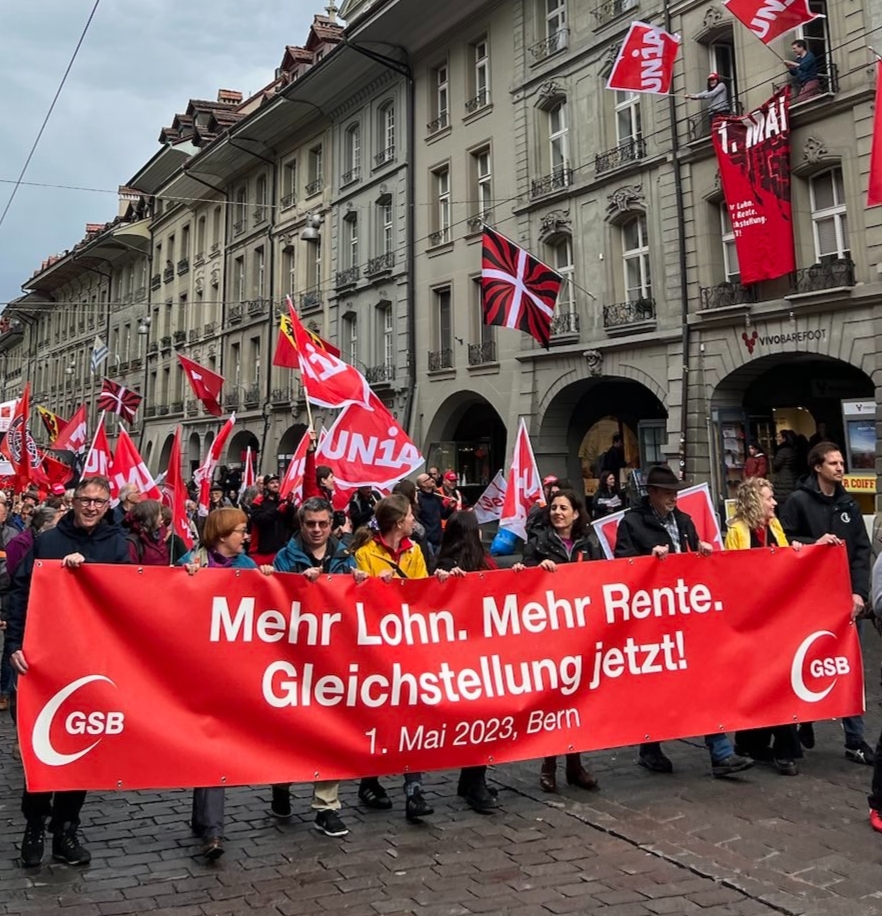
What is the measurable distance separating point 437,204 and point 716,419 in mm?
11895

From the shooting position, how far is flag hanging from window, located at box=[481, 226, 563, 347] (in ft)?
49.2

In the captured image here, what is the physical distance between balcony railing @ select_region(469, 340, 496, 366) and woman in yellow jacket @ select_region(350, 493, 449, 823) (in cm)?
1714

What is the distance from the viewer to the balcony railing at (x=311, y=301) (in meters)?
29.7

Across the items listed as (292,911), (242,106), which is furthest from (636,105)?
(242,106)

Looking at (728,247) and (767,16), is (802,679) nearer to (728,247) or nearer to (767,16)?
(767,16)

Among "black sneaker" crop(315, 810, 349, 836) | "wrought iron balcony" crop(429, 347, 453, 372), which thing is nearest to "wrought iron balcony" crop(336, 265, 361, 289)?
"wrought iron balcony" crop(429, 347, 453, 372)

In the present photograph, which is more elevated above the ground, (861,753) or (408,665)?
(408,665)

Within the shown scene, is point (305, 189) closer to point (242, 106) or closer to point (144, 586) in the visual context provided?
point (242, 106)

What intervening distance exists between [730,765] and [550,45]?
64.4 feet

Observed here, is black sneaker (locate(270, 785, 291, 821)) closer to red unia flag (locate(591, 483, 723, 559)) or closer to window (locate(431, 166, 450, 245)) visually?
red unia flag (locate(591, 483, 723, 559))

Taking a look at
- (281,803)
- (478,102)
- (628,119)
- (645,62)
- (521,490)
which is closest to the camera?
(281,803)

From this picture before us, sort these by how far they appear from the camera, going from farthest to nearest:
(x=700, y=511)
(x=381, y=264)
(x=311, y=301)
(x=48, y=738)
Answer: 1. (x=311, y=301)
2. (x=381, y=264)
3. (x=700, y=511)
4. (x=48, y=738)

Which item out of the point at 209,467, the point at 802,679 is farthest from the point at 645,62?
the point at 802,679

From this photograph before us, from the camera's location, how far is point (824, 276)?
48.3 feet
